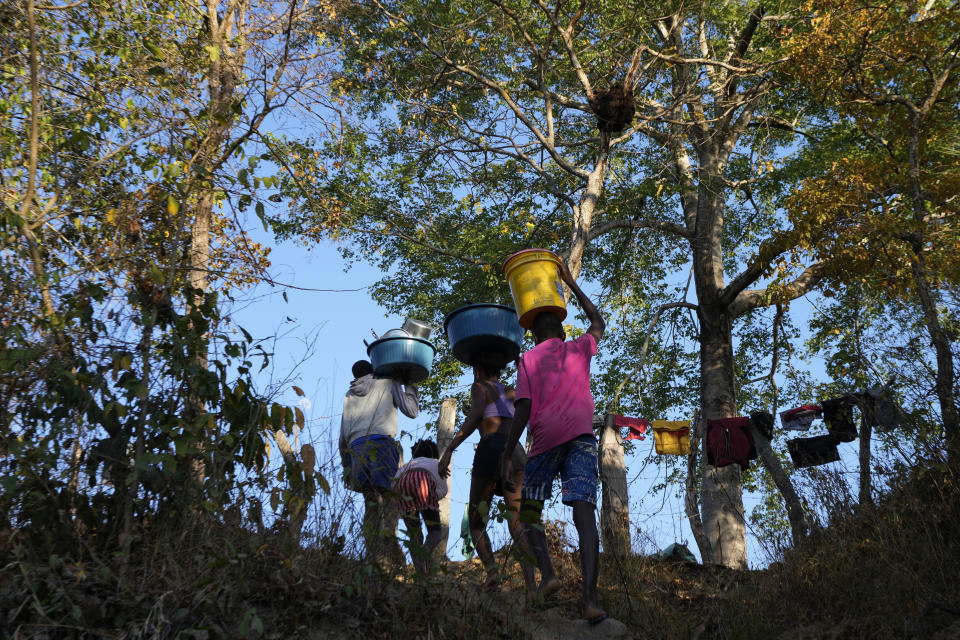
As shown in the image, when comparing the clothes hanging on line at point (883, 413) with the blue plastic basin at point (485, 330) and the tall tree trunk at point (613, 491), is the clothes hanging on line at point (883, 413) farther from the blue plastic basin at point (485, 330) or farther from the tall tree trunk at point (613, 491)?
the blue plastic basin at point (485, 330)

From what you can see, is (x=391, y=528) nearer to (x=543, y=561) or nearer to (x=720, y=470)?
(x=543, y=561)

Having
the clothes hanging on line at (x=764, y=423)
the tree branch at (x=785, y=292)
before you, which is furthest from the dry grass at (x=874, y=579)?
the tree branch at (x=785, y=292)

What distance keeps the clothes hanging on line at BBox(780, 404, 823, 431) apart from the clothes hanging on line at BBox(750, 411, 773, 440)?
0.21 m

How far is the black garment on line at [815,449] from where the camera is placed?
23.8 ft

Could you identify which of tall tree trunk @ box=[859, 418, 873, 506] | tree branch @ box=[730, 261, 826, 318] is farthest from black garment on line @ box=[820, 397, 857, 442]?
tree branch @ box=[730, 261, 826, 318]

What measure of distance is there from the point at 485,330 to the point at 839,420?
4.35m

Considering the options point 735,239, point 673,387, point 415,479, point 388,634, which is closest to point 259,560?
point 388,634

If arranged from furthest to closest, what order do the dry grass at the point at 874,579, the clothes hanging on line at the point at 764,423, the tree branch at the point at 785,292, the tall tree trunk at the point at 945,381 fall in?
the tree branch at the point at 785,292, the clothes hanging on line at the point at 764,423, the tall tree trunk at the point at 945,381, the dry grass at the point at 874,579

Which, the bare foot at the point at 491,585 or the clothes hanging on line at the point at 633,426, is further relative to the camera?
the clothes hanging on line at the point at 633,426

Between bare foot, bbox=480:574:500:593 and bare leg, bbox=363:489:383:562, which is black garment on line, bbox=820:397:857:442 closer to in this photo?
bare foot, bbox=480:574:500:593

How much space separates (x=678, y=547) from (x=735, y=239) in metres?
9.51

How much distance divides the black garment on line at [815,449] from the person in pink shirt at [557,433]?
4.42 meters

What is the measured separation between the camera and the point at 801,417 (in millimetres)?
7785

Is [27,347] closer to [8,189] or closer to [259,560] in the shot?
[259,560]
